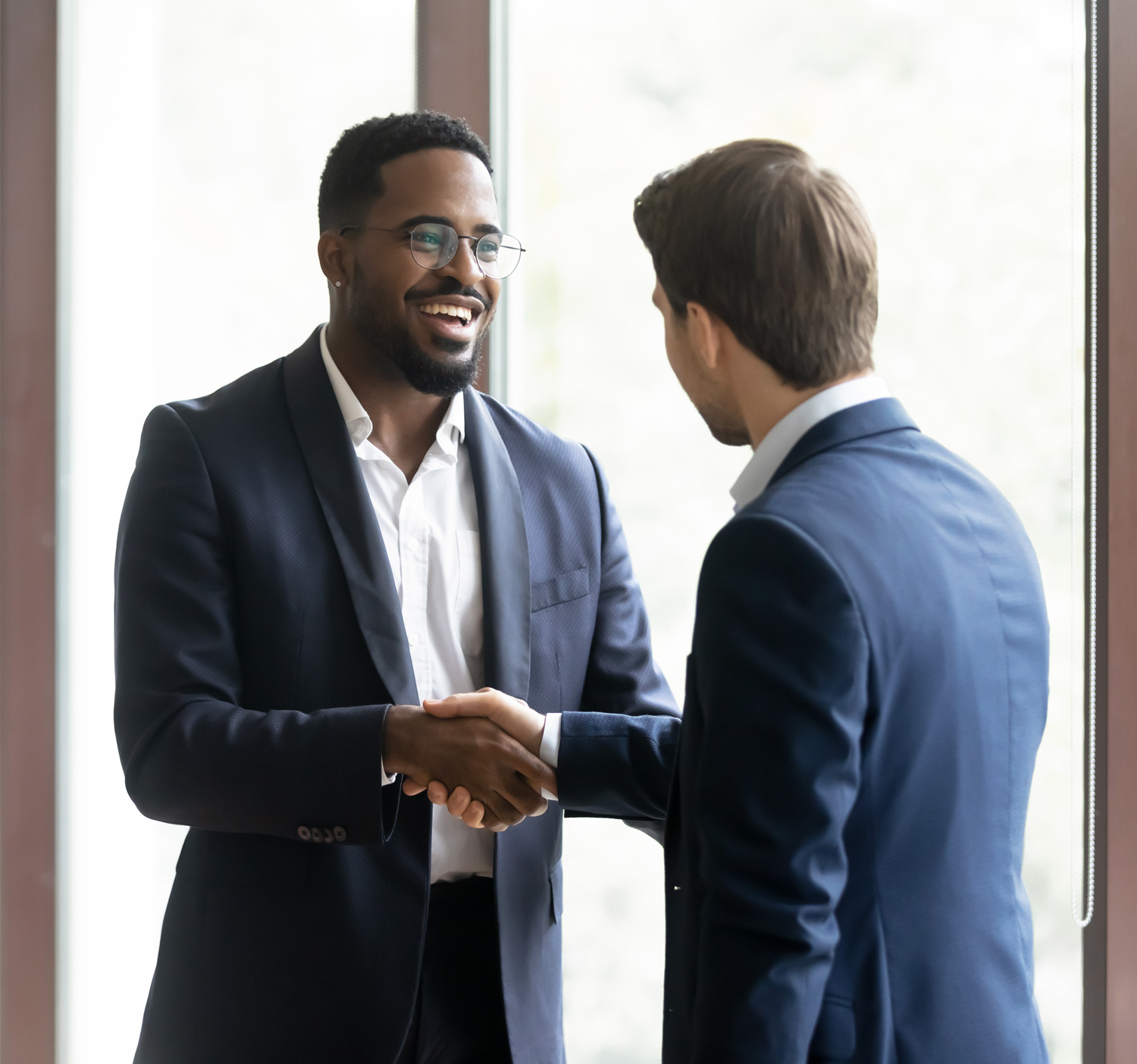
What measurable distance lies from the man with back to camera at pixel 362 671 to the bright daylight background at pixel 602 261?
75 centimetres

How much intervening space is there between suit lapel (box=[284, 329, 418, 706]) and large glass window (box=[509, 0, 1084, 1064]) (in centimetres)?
84

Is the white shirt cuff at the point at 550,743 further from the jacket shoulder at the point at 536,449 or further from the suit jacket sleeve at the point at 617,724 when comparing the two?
the jacket shoulder at the point at 536,449

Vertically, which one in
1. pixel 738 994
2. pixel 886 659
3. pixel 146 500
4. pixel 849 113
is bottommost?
pixel 738 994

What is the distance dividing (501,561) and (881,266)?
111 cm

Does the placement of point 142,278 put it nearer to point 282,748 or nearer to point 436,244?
point 436,244

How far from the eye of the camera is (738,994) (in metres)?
0.94

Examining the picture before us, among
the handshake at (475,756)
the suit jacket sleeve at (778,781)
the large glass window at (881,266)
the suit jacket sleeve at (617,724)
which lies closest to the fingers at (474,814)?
the handshake at (475,756)

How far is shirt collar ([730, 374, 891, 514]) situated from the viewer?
1086 millimetres

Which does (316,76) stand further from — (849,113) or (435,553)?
(435,553)

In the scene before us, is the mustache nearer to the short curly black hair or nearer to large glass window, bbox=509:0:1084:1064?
the short curly black hair

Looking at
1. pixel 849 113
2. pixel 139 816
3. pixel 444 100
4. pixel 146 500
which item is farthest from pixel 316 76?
pixel 139 816

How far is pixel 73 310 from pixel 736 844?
6.81 feet

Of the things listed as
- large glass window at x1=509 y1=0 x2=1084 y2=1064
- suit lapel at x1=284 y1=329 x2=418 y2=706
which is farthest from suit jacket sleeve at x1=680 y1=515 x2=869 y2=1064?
large glass window at x1=509 y1=0 x2=1084 y2=1064

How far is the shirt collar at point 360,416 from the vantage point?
5.39 ft
